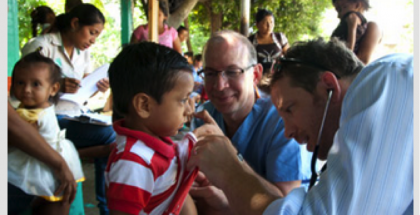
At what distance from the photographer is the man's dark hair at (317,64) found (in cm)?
138

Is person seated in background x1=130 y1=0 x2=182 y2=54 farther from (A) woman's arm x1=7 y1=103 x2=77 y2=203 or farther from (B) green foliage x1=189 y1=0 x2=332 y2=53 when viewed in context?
(B) green foliage x1=189 y1=0 x2=332 y2=53


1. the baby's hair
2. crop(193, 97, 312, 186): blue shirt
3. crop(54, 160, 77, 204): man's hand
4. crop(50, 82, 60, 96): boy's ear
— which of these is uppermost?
the baby's hair

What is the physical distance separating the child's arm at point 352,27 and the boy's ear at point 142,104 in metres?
3.49

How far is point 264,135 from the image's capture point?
187 cm

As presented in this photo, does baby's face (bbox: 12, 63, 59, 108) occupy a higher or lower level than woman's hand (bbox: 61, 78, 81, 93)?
higher

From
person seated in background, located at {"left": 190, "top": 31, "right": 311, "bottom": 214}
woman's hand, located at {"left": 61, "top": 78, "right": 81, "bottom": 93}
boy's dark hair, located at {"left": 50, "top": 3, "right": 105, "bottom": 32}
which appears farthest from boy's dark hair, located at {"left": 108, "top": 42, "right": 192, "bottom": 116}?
boy's dark hair, located at {"left": 50, "top": 3, "right": 105, "bottom": 32}

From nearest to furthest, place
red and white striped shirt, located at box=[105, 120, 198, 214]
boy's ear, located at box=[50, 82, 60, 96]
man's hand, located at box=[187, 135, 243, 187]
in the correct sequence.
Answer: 1. red and white striped shirt, located at box=[105, 120, 198, 214]
2. man's hand, located at box=[187, 135, 243, 187]
3. boy's ear, located at box=[50, 82, 60, 96]

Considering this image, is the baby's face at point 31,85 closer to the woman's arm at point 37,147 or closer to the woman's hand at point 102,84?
the woman's arm at point 37,147

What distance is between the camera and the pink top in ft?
17.6

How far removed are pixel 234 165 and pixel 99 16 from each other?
233cm

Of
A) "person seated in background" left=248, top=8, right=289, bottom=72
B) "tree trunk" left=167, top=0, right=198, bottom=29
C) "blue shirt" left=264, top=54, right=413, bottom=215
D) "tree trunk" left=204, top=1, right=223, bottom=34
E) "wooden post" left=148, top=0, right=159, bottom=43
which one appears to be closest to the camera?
"blue shirt" left=264, top=54, right=413, bottom=215

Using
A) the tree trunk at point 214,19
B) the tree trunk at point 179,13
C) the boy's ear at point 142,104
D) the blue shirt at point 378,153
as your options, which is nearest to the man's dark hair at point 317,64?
the blue shirt at point 378,153

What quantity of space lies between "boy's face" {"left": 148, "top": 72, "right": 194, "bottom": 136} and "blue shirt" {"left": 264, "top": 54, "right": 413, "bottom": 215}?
2.43 ft

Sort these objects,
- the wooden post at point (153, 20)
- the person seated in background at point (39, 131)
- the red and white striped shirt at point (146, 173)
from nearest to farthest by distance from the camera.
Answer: the red and white striped shirt at point (146, 173), the person seated in background at point (39, 131), the wooden post at point (153, 20)
